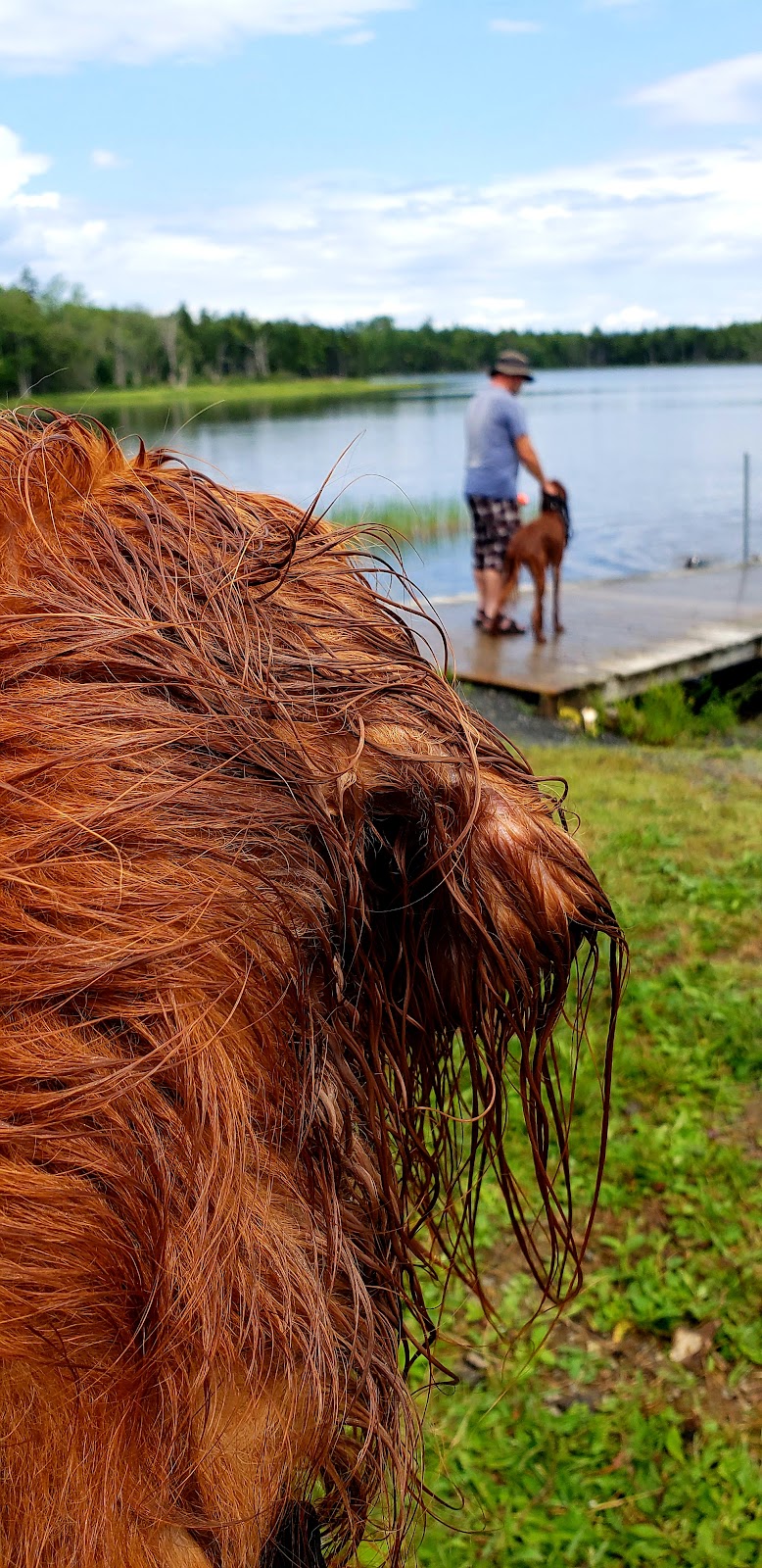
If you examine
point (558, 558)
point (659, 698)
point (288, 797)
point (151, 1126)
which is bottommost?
point (659, 698)

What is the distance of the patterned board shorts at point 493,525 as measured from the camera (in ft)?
30.7

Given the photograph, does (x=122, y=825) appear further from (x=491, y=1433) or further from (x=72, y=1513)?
(x=491, y=1433)

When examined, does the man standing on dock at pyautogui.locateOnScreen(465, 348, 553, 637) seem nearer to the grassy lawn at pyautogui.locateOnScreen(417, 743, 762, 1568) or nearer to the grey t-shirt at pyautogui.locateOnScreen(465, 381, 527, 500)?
the grey t-shirt at pyautogui.locateOnScreen(465, 381, 527, 500)

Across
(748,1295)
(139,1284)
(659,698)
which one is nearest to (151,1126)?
(139,1284)

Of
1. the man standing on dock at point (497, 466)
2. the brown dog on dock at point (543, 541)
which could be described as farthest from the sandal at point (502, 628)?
the brown dog on dock at point (543, 541)

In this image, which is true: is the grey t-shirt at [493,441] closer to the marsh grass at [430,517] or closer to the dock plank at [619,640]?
the dock plank at [619,640]

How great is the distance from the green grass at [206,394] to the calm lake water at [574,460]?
0.39 ft

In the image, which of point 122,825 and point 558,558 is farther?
point 558,558

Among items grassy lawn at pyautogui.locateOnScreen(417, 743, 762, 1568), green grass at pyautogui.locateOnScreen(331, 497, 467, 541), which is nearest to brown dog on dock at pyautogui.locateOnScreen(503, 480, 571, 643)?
grassy lawn at pyautogui.locateOnScreen(417, 743, 762, 1568)

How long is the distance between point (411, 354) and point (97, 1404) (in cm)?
4730

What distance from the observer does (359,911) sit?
916 mm

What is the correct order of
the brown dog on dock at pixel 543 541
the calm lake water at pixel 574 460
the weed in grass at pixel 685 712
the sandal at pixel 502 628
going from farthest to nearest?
the calm lake water at pixel 574 460, the sandal at pixel 502 628, the brown dog on dock at pixel 543 541, the weed in grass at pixel 685 712

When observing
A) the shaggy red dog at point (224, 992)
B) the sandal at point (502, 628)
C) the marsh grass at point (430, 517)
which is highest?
the shaggy red dog at point (224, 992)

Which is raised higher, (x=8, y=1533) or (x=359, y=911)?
(x=359, y=911)
